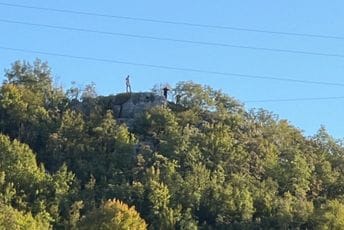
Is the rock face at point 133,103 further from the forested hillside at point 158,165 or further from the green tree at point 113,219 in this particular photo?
the green tree at point 113,219

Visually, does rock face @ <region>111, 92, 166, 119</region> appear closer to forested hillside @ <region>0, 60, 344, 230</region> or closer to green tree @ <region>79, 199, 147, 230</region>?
forested hillside @ <region>0, 60, 344, 230</region>

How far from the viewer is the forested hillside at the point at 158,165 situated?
81875 mm

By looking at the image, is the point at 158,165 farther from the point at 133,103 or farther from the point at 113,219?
the point at 113,219

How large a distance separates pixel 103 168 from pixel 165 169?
7.23 metres

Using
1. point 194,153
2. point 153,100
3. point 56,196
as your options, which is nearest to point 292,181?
point 194,153

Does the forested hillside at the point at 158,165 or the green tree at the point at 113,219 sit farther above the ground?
the forested hillside at the point at 158,165

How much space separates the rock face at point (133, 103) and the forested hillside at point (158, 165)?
80cm

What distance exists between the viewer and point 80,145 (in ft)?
308

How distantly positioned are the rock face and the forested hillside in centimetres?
80

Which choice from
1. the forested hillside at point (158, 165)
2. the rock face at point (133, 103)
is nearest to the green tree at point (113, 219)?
the forested hillside at point (158, 165)

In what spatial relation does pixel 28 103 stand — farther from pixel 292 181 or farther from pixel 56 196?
pixel 292 181

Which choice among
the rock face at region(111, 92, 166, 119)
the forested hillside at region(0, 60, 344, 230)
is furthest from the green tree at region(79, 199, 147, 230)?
the rock face at region(111, 92, 166, 119)

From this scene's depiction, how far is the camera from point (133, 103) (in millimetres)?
102750

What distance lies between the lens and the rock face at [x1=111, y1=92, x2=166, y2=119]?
102m
